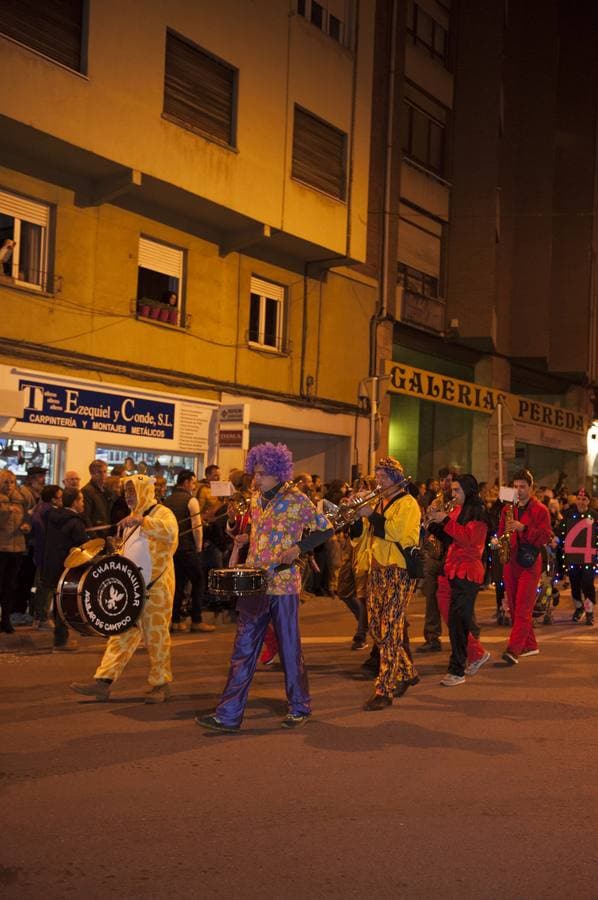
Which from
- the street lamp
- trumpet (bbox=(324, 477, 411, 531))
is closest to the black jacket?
trumpet (bbox=(324, 477, 411, 531))

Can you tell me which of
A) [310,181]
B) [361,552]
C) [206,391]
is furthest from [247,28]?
[361,552]

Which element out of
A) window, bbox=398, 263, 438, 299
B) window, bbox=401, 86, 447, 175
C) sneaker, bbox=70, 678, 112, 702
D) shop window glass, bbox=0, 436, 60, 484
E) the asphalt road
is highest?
window, bbox=401, 86, 447, 175

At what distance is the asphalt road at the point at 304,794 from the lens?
4664 mm

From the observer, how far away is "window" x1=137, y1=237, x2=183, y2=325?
19.2 m

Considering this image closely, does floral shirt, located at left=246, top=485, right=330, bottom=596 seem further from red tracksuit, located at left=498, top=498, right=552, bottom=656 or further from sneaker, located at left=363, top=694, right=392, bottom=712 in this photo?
red tracksuit, located at left=498, top=498, right=552, bottom=656

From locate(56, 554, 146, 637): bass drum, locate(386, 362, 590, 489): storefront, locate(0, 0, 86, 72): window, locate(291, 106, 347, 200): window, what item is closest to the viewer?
locate(56, 554, 146, 637): bass drum

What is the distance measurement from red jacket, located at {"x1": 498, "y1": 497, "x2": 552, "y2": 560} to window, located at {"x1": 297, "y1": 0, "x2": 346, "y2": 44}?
47.2ft

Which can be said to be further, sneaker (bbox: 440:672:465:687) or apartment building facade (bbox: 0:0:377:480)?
apartment building facade (bbox: 0:0:377:480)

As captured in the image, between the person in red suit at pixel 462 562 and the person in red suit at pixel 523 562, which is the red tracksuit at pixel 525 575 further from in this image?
the person in red suit at pixel 462 562

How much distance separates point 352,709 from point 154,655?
1606 millimetres

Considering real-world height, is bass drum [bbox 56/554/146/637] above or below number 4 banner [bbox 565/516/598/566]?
below

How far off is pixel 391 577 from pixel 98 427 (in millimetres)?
9995

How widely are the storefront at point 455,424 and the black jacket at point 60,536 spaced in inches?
601

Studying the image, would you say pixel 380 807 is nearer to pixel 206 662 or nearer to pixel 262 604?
pixel 262 604
